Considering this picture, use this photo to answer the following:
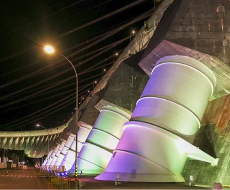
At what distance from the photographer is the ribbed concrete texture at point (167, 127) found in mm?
18406

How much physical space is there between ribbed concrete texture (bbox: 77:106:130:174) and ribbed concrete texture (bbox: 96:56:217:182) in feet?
41.0

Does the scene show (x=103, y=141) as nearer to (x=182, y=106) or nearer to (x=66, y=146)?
(x=182, y=106)

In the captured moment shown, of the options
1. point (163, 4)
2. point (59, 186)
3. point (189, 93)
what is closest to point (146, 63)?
point (189, 93)

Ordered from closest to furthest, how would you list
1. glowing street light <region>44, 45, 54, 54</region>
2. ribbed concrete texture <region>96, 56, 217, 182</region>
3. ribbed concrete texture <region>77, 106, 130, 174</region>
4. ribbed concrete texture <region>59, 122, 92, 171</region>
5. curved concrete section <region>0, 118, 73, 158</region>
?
glowing street light <region>44, 45, 54, 54</region>, ribbed concrete texture <region>96, 56, 217, 182</region>, ribbed concrete texture <region>77, 106, 130, 174</region>, ribbed concrete texture <region>59, 122, 92, 171</region>, curved concrete section <region>0, 118, 73, 158</region>

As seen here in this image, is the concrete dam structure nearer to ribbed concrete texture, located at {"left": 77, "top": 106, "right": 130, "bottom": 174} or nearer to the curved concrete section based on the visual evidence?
ribbed concrete texture, located at {"left": 77, "top": 106, "right": 130, "bottom": 174}

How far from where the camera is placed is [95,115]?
43.1 meters

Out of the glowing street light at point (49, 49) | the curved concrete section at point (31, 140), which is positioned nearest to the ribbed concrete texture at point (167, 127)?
the glowing street light at point (49, 49)

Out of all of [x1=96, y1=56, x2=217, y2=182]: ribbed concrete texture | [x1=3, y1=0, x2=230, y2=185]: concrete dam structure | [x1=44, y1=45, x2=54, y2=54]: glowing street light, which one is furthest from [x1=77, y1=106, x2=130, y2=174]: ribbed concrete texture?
[x1=44, y1=45, x2=54, y2=54]: glowing street light

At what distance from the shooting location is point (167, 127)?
18.7 meters

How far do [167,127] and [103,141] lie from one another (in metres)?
15.8

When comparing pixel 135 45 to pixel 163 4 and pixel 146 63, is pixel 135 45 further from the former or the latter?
pixel 146 63

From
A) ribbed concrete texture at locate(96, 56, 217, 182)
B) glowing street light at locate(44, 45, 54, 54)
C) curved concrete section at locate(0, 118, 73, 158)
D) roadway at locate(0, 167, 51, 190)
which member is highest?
curved concrete section at locate(0, 118, 73, 158)

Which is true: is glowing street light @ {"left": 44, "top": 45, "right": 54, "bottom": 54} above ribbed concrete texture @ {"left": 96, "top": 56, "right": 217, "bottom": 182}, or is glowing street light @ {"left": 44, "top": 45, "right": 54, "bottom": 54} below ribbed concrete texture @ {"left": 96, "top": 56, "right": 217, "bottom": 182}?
above

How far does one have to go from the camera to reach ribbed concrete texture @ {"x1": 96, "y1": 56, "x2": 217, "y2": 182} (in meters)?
18.4
